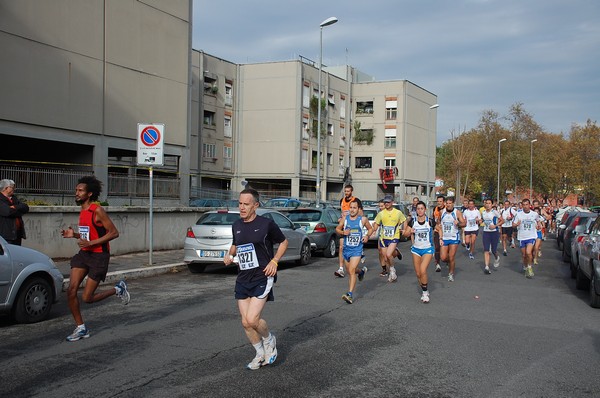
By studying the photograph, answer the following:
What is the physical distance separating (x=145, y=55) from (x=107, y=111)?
132 inches

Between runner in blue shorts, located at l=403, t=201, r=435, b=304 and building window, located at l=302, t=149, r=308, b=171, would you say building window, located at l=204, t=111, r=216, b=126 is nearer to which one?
building window, located at l=302, t=149, r=308, b=171

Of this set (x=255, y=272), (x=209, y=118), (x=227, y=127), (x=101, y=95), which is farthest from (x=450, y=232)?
(x=227, y=127)

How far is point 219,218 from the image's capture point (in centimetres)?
1373

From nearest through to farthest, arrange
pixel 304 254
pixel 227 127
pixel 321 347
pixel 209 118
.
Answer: pixel 321 347 < pixel 304 254 < pixel 209 118 < pixel 227 127

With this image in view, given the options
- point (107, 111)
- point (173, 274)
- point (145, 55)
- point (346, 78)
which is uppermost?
point (346, 78)

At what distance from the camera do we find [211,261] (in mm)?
13281

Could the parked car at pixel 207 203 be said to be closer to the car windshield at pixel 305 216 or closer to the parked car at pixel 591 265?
the car windshield at pixel 305 216

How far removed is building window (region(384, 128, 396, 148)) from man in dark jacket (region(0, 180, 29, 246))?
52.3 m

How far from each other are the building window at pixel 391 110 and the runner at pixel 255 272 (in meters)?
55.0

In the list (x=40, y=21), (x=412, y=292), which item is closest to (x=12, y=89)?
(x=40, y=21)

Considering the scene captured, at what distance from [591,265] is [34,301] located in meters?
9.14

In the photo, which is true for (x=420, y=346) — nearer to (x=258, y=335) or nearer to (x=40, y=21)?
(x=258, y=335)

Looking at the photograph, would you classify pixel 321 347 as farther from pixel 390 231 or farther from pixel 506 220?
pixel 506 220

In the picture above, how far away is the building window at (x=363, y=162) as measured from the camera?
60.3 meters
